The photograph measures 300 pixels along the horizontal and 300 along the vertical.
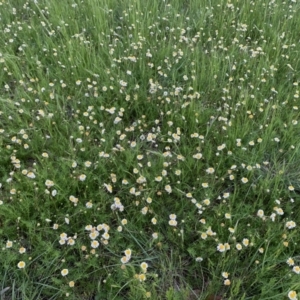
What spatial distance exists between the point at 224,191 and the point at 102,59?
1.61m

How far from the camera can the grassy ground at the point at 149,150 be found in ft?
7.65

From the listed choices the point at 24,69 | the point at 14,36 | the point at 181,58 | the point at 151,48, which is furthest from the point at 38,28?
the point at 181,58

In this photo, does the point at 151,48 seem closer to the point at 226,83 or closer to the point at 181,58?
the point at 181,58

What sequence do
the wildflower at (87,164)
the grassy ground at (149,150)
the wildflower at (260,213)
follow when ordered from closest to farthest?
the grassy ground at (149,150)
the wildflower at (260,213)
the wildflower at (87,164)

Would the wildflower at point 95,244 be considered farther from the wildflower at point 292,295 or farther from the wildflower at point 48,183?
the wildflower at point 292,295

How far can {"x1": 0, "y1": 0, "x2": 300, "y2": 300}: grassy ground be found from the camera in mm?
2332

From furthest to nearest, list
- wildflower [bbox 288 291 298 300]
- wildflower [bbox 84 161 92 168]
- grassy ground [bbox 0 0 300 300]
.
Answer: wildflower [bbox 84 161 92 168] → grassy ground [bbox 0 0 300 300] → wildflower [bbox 288 291 298 300]

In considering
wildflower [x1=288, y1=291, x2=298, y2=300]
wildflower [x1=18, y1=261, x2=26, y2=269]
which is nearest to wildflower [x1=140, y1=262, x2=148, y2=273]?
wildflower [x1=18, y1=261, x2=26, y2=269]

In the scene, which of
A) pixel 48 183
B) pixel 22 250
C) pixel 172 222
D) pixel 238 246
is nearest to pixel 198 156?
pixel 172 222

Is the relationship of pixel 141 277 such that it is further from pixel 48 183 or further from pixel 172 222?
pixel 48 183

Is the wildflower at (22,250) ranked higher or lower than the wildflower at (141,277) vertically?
higher

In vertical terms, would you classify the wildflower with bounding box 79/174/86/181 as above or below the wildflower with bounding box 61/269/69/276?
above

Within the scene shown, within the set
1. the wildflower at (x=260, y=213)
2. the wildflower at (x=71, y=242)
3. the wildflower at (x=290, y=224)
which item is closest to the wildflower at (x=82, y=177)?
the wildflower at (x=71, y=242)

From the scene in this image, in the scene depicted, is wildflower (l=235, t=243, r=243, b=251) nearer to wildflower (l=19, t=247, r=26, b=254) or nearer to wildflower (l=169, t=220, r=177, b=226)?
wildflower (l=169, t=220, r=177, b=226)
